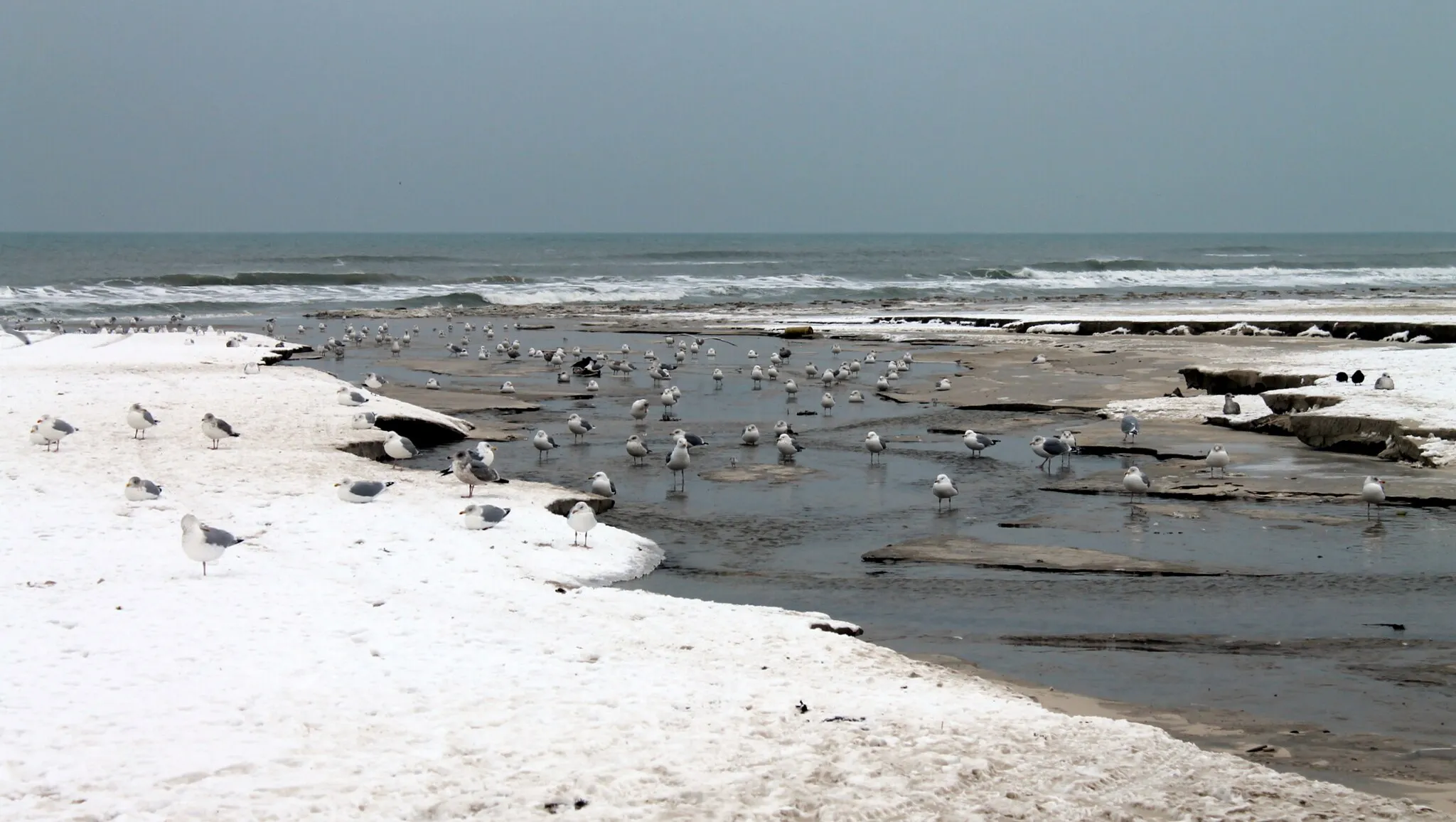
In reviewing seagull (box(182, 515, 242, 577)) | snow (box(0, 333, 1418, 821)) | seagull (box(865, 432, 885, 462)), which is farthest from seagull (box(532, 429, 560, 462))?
seagull (box(182, 515, 242, 577))

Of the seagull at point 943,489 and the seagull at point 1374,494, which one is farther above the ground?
the seagull at point 1374,494

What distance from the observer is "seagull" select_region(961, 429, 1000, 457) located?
59.6 ft

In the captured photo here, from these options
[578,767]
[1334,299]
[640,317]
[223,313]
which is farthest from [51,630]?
[1334,299]

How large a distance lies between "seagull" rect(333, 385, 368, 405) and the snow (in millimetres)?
7443

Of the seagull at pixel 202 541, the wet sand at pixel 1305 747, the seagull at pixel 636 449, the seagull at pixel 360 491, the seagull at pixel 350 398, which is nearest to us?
the wet sand at pixel 1305 747

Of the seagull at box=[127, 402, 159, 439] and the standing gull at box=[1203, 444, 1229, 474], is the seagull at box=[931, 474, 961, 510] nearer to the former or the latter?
the standing gull at box=[1203, 444, 1229, 474]

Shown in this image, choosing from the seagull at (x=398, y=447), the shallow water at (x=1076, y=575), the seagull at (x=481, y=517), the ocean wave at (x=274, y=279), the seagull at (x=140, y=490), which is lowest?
the shallow water at (x=1076, y=575)

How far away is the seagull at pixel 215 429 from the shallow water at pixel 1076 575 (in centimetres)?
260

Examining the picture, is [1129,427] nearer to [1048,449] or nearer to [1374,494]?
[1048,449]

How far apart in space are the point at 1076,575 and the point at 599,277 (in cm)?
7214

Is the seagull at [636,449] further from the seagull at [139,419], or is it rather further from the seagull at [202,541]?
the seagull at [202,541]

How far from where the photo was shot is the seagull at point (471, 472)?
13.4 m

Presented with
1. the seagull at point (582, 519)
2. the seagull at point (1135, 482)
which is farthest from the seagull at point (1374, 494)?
the seagull at point (582, 519)

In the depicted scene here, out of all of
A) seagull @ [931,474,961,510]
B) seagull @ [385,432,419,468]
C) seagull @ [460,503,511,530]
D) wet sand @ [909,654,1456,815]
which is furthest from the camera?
seagull @ [385,432,419,468]
